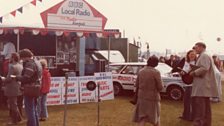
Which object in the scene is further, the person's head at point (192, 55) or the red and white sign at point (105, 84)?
the red and white sign at point (105, 84)

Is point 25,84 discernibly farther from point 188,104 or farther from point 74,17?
point 74,17

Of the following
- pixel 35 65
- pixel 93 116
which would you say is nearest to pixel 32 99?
pixel 35 65

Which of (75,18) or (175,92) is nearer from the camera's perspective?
(75,18)

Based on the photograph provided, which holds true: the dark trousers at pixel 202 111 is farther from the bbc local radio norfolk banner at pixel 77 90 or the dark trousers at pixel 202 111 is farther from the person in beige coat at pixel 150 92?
the bbc local radio norfolk banner at pixel 77 90

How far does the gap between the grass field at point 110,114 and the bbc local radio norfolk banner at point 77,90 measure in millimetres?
365

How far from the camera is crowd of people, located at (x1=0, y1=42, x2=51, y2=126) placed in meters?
8.12

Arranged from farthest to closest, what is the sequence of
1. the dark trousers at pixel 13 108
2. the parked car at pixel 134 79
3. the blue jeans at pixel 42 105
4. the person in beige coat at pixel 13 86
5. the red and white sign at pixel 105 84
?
1. the parked car at pixel 134 79
2. the red and white sign at pixel 105 84
3. the blue jeans at pixel 42 105
4. the dark trousers at pixel 13 108
5. the person in beige coat at pixel 13 86

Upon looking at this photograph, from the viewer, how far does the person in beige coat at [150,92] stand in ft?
26.5

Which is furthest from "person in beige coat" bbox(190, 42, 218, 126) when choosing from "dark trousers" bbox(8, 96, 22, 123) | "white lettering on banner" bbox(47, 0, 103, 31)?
"white lettering on banner" bbox(47, 0, 103, 31)

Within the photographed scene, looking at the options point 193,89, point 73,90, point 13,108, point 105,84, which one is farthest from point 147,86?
point 105,84

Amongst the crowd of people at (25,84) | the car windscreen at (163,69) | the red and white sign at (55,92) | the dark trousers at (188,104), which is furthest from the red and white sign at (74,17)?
the dark trousers at (188,104)

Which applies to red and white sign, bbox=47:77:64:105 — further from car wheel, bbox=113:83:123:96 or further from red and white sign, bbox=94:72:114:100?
car wheel, bbox=113:83:123:96

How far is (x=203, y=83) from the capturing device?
28.8 feet

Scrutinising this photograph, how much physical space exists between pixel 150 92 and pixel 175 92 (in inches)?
299
